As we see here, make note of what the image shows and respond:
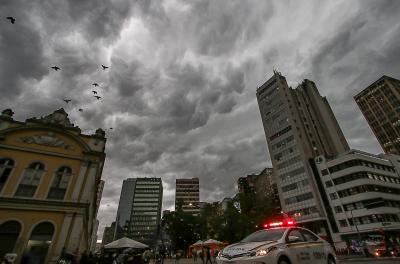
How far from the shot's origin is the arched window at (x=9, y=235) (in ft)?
52.3

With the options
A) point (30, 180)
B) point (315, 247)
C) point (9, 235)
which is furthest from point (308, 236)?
point (30, 180)

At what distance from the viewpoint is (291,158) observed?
58469 millimetres

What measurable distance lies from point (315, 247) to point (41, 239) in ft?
→ 61.9

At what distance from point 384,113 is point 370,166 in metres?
82.3

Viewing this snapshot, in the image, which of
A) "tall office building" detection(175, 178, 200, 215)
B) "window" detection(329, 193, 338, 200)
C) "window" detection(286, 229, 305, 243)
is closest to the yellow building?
"window" detection(286, 229, 305, 243)

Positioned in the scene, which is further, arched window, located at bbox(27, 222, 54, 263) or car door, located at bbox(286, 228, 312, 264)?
arched window, located at bbox(27, 222, 54, 263)

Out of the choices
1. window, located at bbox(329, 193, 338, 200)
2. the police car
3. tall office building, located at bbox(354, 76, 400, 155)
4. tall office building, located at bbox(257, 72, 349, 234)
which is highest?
tall office building, located at bbox(354, 76, 400, 155)

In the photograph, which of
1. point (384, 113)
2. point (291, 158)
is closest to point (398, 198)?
point (291, 158)

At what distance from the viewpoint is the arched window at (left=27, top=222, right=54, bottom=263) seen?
54.0 feet

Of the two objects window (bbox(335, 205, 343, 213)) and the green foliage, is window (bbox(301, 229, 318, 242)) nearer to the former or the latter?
window (bbox(335, 205, 343, 213))

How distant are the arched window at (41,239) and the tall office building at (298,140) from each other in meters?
49.4

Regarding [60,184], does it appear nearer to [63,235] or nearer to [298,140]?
[63,235]

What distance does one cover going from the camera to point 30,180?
18.6m

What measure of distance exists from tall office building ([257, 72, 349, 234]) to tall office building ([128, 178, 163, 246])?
105847 mm
